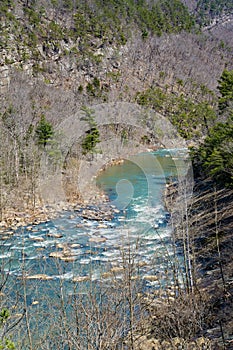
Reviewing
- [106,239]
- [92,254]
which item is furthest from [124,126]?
[92,254]

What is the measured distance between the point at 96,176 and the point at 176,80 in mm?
54680

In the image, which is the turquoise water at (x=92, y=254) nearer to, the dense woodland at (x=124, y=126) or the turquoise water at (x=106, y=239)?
the turquoise water at (x=106, y=239)

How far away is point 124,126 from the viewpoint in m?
57.5

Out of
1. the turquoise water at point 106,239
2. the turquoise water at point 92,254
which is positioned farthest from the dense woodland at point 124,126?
the turquoise water at point 106,239

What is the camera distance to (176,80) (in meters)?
81.9

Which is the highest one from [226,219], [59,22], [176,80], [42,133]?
[59,22]

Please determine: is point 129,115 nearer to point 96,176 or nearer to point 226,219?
point 96,176

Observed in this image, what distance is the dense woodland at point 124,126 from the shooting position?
8211 millimetres

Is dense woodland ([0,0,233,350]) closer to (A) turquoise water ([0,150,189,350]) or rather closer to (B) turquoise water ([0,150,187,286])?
(A) turquoise water ([0,150,189,350])

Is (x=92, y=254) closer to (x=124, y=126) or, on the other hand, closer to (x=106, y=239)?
(x=106, y=239)

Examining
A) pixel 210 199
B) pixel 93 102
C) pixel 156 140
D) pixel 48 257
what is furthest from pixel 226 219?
pixel 93 102

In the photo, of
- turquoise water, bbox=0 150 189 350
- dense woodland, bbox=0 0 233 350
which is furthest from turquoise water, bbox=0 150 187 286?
dense woodland, bbox=0 0 233 350

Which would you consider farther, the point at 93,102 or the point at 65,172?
the point at 93,102

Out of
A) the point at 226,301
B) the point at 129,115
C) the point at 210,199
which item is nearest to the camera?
the point at 226,301
